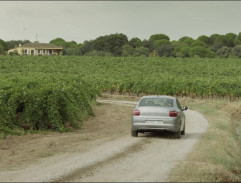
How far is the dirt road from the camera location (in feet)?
35.7

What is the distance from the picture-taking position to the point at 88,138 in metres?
18.3

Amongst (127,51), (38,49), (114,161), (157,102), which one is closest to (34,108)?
(157,102)

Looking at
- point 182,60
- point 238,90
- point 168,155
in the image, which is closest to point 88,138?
point 168,155

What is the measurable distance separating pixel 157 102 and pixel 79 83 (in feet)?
41.2

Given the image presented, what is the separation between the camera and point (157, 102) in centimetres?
1856

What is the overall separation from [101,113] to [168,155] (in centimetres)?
1605

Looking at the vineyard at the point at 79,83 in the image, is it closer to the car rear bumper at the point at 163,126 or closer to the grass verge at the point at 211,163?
the car rear bumper at the point at 163,126

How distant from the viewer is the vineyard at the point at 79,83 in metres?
20.0

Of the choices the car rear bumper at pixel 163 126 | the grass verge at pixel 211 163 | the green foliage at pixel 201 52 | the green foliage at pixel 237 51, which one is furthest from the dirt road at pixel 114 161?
the green foliage at pixel 201 52

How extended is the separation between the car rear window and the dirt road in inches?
55.6

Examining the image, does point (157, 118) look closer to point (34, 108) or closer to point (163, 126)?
point (163, 126)

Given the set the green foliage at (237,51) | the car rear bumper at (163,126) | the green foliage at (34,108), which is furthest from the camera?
the green foliage at (237,51)

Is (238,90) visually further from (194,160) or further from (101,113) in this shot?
(194,160)

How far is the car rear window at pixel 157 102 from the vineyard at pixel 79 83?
14.0 feet
